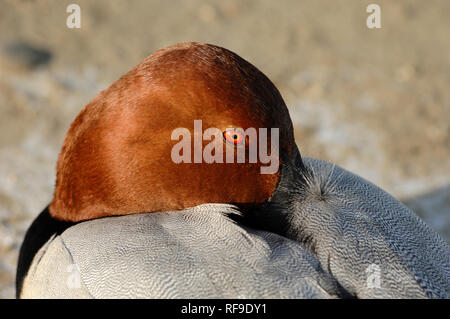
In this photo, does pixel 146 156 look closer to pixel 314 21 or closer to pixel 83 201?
pixel 83 201

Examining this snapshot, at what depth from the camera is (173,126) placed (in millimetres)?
1941

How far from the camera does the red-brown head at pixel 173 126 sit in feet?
6.29

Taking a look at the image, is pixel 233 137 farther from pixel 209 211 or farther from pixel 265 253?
pixel 265 253

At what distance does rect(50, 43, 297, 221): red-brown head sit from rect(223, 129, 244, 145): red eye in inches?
0.8

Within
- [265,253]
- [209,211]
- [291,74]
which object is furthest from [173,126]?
[291,74]

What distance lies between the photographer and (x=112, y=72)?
13.9ft

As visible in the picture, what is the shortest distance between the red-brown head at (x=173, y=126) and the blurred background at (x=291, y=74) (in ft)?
4.16

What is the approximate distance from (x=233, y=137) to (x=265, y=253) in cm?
43

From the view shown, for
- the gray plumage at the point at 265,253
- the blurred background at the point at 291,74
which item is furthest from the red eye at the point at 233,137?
the blurred background at the point at 291,74

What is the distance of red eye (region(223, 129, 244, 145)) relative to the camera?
6.30ft

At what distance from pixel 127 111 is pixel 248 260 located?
70 centimetres

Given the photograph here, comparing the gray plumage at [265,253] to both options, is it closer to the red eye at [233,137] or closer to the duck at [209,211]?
the duck at [209,211]
